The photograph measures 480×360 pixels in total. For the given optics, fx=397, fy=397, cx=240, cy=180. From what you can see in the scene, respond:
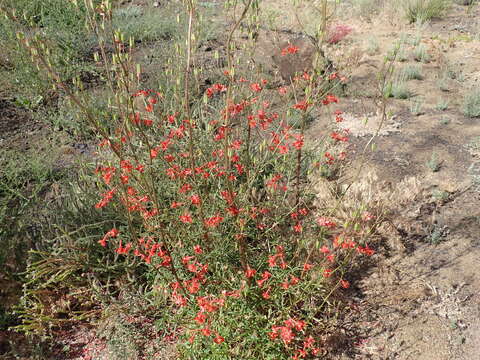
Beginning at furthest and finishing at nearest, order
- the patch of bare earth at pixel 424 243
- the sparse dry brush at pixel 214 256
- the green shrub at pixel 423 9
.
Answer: the green shrub at pixel 423 9
the patch of bare earth at pixel 424 243
the sparse dry brush at pixel 214 256

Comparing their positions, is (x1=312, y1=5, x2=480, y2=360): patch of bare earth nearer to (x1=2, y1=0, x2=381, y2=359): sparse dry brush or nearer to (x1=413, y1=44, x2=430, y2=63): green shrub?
(x1=2, y1=0, x2=381, y2=359): sparse dry brush

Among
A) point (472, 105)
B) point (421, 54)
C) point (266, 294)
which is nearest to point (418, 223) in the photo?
point (266, 294)

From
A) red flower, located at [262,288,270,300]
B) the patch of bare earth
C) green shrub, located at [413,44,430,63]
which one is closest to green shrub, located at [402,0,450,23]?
green shrub, located at [413,44,430,63]

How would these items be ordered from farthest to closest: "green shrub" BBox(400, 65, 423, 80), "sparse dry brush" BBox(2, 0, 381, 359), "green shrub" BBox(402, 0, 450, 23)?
1. "green shrub" BBox(402, 0, 450, 23)
2. "green shrub" BBox(400, 65, 423, 80)
3. "sparse dry brush" BBox(2, 0, 381, 359)

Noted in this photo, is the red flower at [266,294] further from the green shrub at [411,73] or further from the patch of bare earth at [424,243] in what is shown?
the green shrub at [411,73]

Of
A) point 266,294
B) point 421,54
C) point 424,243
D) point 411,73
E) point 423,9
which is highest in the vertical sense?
point 423,9

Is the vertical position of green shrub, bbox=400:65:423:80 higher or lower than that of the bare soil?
higher

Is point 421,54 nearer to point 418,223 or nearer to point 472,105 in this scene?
point 472,105

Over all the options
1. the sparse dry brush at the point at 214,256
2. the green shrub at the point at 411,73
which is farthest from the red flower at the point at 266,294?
the green shrub at the point at 411,73

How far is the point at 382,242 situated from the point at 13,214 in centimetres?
289

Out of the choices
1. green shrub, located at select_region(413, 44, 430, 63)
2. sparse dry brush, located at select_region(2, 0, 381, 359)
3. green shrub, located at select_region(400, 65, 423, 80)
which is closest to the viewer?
sparse dry brush, located at select_region(2, 0, 381, 359)

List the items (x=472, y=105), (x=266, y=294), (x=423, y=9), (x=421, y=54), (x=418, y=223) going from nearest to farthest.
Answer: (x=266, y=294), (x=418, y=223), (x=472, y=105), (x=421, y=54), (x=423, y=9)

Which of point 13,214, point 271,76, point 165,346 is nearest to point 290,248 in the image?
point 165,346

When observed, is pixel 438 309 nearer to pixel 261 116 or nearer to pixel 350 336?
pixel 350 336
